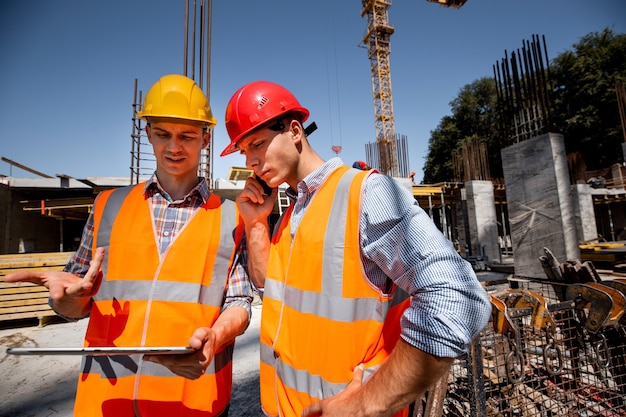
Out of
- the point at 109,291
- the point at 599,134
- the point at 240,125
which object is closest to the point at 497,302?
the point at 240,125

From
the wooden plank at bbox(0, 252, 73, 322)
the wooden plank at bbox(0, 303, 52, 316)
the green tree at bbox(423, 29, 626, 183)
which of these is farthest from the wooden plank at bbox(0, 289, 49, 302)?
the green tree at bbox(423, 29, 626, 183)

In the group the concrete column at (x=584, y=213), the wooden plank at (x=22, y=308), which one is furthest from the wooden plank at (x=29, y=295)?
the concrete column at (x=584, y=213)

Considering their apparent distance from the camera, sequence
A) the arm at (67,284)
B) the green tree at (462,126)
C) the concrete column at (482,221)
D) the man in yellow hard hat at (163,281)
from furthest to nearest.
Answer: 1. the green tree at (462,126)
2. the concrete column at (482,221)
3. the man in yellow hard hat at (163,281)
4. the arm at (67,284)

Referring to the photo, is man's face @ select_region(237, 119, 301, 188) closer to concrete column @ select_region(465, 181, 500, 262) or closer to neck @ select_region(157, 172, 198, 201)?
neck @ select_region(157, 172, 198, 201)

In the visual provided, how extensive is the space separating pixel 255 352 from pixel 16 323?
6628 mm

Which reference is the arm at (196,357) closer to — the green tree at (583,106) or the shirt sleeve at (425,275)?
the shirt sleeve at (425,275)

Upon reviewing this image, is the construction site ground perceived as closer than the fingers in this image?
No

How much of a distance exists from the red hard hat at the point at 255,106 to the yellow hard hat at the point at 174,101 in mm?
228

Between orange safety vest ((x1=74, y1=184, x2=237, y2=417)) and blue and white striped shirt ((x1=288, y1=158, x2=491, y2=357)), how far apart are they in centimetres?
95

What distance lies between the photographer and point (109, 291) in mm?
1570

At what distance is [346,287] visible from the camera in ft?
3.91

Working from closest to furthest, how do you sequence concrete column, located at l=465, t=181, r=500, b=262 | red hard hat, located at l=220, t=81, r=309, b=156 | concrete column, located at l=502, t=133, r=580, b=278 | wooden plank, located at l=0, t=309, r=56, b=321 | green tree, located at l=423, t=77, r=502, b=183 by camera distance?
red hard hat, located at l=220, t=81, r=309, b=156 < concrete column, located at l=502, t=133, r=580, b=278 < wooden plank, located at l=0, t=309, r=56, b=321 < concrete column, located at l=465, t=181, r=500, b=262 < green tree, located at l=423, t=77, r=502, b=183

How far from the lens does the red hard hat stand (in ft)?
5.28

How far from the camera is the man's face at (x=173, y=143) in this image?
1.77 m
